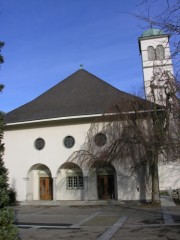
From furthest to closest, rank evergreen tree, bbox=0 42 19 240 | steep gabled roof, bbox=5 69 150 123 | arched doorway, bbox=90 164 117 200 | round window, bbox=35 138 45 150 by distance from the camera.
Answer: round window, bbox=35 138 45 150
arched doorway, bbox=90 164 117 200
steep gabled roof, bbox=5 69 150 123
evergreen tree, bbox=0 42 19 240

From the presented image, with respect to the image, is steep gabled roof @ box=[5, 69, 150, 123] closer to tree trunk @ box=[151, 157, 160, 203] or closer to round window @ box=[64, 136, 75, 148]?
round window @ box=[64, 136, 75, 148]

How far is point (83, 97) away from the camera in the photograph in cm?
2991

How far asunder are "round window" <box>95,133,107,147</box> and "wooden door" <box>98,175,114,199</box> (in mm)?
3290

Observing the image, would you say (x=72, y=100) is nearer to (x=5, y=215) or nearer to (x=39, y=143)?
(x=39, y=143)

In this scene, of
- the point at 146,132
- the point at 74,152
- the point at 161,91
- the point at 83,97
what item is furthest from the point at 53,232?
the point at 83,97

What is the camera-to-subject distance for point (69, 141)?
90.9 ft

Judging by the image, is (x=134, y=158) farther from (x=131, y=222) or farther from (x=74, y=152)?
(x=131, y=222)

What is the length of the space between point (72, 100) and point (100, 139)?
5286mm

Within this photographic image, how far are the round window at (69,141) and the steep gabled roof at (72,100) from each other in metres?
2.21

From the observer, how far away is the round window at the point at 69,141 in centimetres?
2759

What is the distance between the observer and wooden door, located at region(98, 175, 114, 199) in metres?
27.5

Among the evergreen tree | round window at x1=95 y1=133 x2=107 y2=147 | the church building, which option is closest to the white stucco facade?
the church building

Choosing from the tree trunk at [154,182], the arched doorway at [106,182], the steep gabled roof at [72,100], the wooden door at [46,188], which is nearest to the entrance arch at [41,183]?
the wooden door at [46,188]

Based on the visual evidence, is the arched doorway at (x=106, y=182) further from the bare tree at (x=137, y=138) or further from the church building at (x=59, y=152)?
the bare tree at (x=137, y=138)
